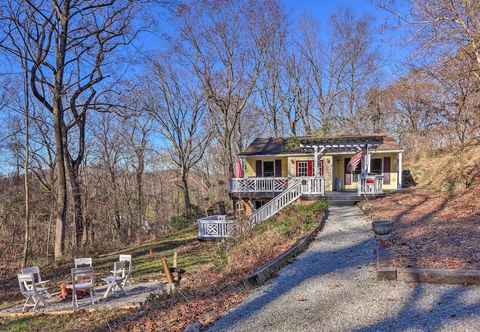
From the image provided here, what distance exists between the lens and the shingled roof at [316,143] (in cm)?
1597

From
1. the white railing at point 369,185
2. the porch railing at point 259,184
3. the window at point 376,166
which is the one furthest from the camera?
the window at point 376,166

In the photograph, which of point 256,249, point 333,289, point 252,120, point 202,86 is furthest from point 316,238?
point 252,120

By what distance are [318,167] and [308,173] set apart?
2.69 m

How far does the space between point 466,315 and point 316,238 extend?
205 inches

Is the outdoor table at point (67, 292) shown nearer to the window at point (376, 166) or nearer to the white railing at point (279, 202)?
the white railing at point (279, 202)

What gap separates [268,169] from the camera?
68.4 feet

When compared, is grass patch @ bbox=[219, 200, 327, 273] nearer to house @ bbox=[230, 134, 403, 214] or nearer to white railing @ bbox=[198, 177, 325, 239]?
white railing @ bbox=[198, 177, 325, 239]

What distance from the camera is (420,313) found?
3.92m

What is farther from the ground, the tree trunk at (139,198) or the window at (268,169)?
the window at (268,169)

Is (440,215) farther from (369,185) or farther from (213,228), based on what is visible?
(213,228)

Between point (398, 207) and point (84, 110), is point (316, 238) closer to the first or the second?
point (398, 207)

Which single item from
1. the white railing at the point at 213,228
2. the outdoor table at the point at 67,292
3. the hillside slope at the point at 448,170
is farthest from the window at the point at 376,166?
the outdoor table at the point at 67,292

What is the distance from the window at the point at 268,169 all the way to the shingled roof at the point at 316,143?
90 centimetres

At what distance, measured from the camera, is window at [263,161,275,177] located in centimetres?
2077
